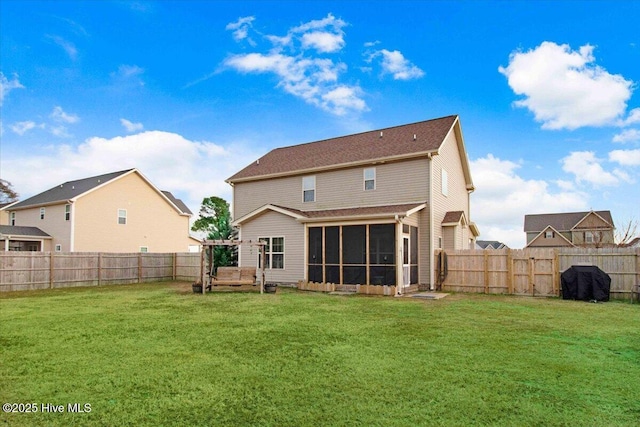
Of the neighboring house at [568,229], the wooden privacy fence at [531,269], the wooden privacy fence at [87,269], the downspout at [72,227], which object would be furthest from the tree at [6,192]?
the neighboring house at [568,229]

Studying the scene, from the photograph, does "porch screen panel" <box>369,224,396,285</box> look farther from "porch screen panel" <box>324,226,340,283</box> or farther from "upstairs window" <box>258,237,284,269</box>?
"upstairs window" <box>258,237,284,269</box>

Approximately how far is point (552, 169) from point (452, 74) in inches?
273

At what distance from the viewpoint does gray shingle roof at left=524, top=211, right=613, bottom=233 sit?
4784 cm

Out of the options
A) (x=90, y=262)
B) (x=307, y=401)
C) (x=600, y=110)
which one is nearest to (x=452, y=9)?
(x=600, y=110)

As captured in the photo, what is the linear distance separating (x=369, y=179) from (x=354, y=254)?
3.93 m

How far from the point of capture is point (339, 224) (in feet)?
52.2

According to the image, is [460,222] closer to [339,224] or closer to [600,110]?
[339,224]

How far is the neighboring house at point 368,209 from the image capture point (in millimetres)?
15234

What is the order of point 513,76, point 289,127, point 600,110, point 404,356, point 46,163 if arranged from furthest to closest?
point 289,127, point 46,163, point 600,110, point 513,76, point 404,356

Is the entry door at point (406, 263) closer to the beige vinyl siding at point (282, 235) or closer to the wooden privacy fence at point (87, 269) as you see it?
the beige vinyl siding at point (282, 235)

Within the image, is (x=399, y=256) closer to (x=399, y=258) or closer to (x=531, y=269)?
(x=399, y=258)

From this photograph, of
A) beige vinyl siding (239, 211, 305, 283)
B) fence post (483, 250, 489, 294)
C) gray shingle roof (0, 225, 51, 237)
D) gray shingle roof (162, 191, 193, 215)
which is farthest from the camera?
gray shingle roof (162, 191, 193, 215)

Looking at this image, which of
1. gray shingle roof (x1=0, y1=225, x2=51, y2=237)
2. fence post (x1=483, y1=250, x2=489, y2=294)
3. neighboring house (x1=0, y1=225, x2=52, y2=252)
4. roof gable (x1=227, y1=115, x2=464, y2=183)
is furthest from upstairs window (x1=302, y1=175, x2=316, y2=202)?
gray shingle roof (x1=0, y1=225, x2=51, y2=237)

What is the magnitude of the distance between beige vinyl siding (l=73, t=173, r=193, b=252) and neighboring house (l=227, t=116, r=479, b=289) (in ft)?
41.2
